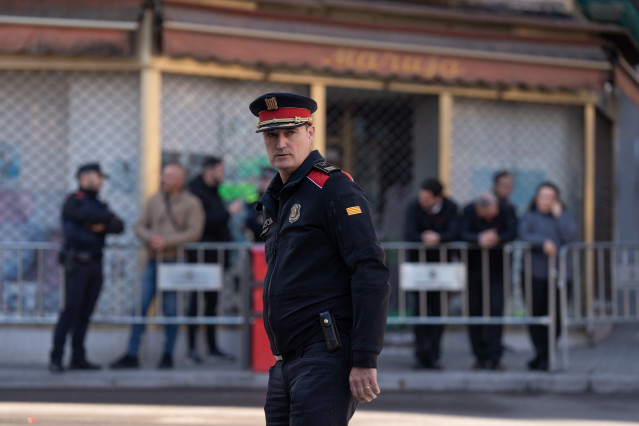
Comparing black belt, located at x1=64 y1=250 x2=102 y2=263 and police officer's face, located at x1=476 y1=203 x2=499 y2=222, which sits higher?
police officer's face, located at x1=476 y1=203 x2=499 y2=222

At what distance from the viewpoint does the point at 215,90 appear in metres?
11.6

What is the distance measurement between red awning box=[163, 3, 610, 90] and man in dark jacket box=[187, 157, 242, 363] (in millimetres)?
1280

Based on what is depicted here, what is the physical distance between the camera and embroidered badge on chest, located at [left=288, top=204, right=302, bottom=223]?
12.9 feet

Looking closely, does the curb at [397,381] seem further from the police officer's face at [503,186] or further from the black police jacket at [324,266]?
the black police jacket at [324,266]

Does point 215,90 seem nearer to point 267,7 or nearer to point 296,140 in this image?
point 267,7

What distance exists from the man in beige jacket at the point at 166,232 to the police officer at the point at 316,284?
6.21 meters

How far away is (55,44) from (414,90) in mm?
4296

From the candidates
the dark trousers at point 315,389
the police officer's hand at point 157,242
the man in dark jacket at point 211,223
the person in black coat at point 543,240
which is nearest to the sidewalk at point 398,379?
the person in black coat at point 543,240

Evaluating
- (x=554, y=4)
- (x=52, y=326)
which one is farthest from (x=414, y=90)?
(x=52, y=326)

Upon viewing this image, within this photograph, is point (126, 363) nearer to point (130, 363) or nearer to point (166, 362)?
point (130, 363)

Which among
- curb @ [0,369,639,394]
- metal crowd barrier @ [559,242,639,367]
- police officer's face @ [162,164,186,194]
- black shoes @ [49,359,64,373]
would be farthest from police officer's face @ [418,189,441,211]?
black shoes @ [49,359,64,373]

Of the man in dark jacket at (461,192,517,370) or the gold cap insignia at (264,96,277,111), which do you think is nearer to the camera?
the gold cap insignia at (264,96,277,111)

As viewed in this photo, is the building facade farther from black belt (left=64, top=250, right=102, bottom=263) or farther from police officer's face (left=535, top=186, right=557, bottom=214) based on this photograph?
police officer's face (left=535, top=186, right=557, bottom=214)

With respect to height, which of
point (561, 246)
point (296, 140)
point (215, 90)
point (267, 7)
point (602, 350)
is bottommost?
point (602, 350)
